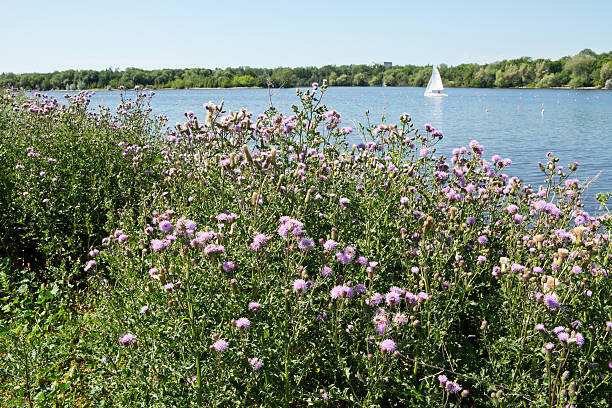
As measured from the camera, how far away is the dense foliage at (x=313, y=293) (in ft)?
8.20

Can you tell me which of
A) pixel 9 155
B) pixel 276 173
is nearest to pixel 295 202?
pixel 276 173

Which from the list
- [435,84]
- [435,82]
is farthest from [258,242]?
[435,84]

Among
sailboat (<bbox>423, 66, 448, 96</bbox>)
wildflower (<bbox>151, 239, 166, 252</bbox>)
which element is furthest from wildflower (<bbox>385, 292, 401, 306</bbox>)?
sailboat (<bbox>423, 66, 448, 96</bbox>)

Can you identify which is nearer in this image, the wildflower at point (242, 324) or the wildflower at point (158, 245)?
the wildflower at point (242, 324)

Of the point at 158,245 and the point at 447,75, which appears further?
the point at 447,75

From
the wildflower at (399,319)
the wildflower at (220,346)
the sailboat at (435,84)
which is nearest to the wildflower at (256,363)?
the wildflower at (220,346)

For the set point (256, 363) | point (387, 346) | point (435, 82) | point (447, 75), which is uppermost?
point (447, 75)

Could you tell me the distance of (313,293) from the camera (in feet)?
10.5

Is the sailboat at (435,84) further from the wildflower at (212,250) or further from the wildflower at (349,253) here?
the wildflower at (212,250)

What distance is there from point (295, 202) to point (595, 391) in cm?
264

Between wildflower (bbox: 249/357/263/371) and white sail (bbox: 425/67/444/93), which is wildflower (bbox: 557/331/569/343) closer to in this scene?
wildflower (bbox: 249/357/263/371)

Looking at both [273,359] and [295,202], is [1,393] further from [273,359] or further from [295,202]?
[295,202]

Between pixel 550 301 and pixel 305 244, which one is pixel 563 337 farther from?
pixel 305 244

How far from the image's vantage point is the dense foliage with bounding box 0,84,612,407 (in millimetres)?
2500
